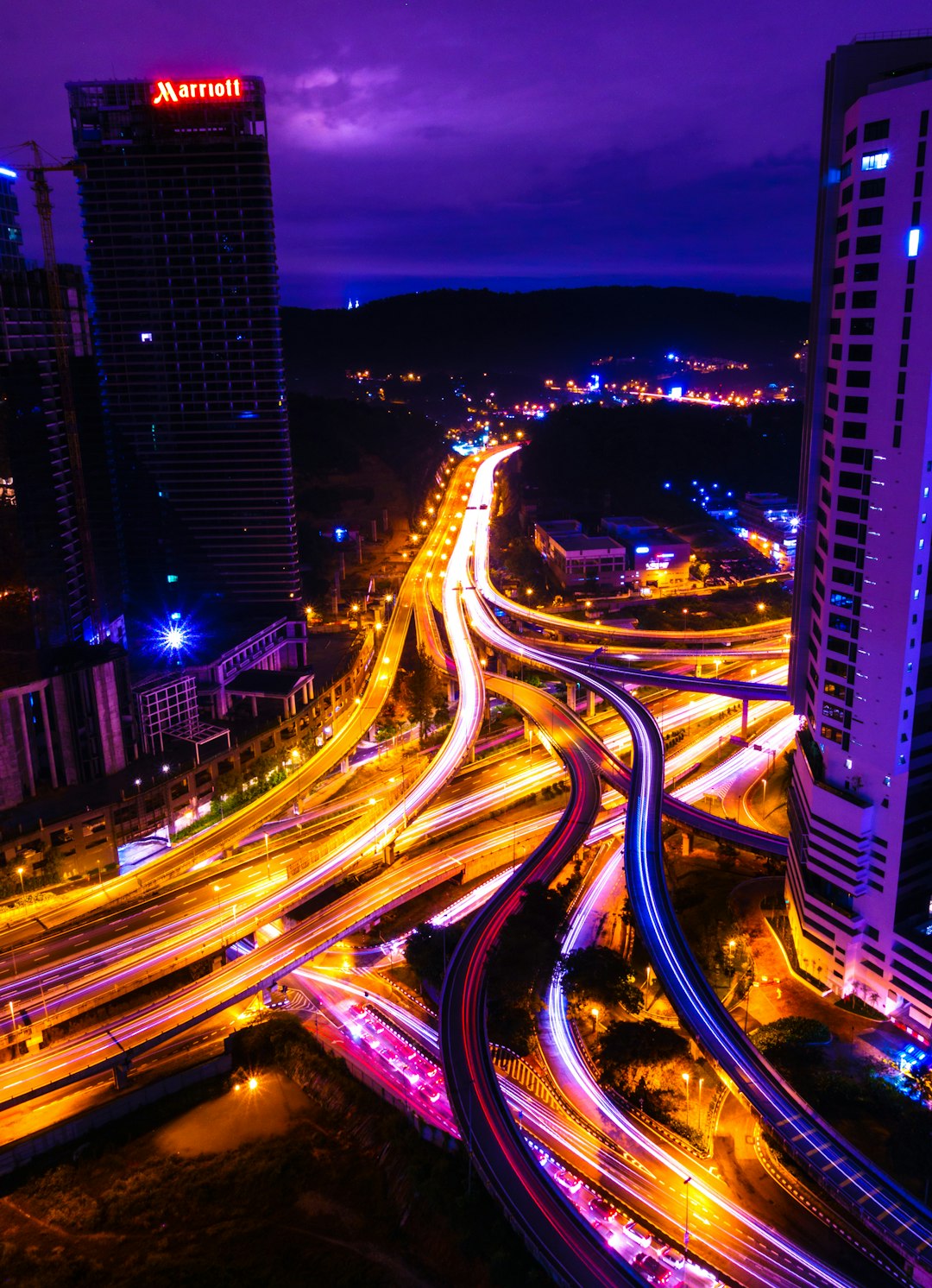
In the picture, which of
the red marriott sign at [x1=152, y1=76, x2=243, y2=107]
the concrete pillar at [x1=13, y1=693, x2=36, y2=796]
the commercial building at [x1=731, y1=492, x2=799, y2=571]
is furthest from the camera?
the commercial building at [x1=731, y1=492, x2=799, y2=571]

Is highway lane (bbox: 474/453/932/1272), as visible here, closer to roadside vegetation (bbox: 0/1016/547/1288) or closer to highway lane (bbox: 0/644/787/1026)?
roadside vegetation (bbox: 0/1016/547/1288)

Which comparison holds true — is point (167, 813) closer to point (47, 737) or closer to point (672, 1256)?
point (47, 737)

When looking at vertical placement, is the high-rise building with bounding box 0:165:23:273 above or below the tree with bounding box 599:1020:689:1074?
above

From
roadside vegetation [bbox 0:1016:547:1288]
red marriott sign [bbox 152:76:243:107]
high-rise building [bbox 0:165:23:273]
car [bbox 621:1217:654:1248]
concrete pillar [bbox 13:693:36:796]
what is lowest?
roadside vegetation [bbox 0:1016:547:1288]

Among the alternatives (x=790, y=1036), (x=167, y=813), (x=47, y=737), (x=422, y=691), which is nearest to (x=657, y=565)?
(x=422, y=691)

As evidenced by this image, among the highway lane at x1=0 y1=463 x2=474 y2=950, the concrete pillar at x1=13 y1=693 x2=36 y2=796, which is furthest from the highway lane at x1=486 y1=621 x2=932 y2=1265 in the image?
the concrete pillar at x1=13 y1=693 x2=36 y2=796

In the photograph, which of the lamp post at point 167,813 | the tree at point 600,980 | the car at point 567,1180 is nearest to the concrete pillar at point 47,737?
the lamp post at point 167,813

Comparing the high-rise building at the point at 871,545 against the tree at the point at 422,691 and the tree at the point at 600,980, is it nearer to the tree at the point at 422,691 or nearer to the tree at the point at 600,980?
the tree at the point at 600,980
